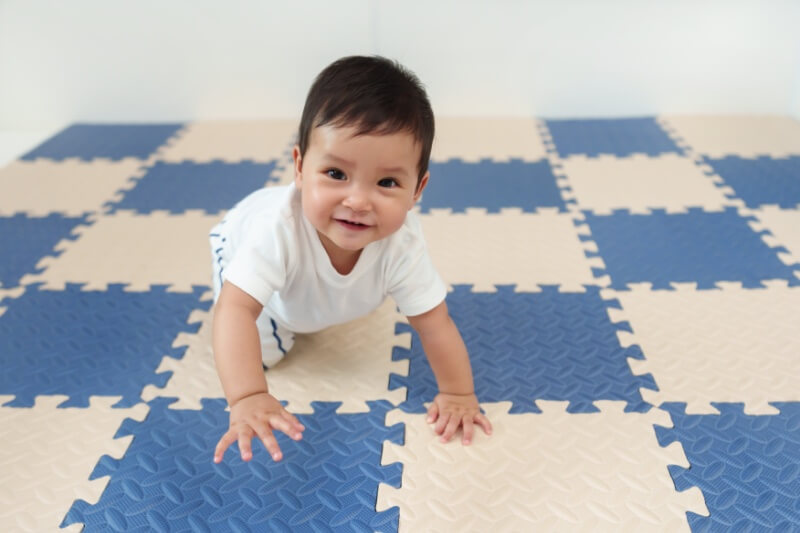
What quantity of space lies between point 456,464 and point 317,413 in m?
0.23

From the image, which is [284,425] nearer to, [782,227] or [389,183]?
[389,183]

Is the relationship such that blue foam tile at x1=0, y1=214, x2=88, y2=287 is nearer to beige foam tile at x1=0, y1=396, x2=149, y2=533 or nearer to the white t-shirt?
beige foam tile at x1=0, y1=396, x2=149, y2=533

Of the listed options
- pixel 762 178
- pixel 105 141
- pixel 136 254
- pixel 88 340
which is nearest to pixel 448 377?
pixel 88 340

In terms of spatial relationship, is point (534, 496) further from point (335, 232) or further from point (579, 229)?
point (579, 229)

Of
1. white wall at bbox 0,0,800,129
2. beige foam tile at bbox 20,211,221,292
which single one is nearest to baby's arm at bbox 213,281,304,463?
beige foam tile at bbox 20,211,221,292

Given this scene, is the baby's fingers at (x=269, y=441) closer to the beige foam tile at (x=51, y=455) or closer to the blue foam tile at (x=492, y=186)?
the beige foam tile at (x=51, y=455)

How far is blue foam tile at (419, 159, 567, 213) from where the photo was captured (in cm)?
165

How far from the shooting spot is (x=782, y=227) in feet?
4.95

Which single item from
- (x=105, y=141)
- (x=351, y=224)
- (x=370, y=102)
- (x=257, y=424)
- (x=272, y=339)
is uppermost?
(x=370, y=102)

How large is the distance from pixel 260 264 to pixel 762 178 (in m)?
1.44

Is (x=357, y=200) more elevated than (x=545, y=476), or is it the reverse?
(x=357, y=200)

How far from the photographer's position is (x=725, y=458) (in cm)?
91

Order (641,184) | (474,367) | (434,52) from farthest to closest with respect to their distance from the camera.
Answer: (434,52) → (641,184) → (474,367)

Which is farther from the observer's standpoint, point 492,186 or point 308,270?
point 492,186
